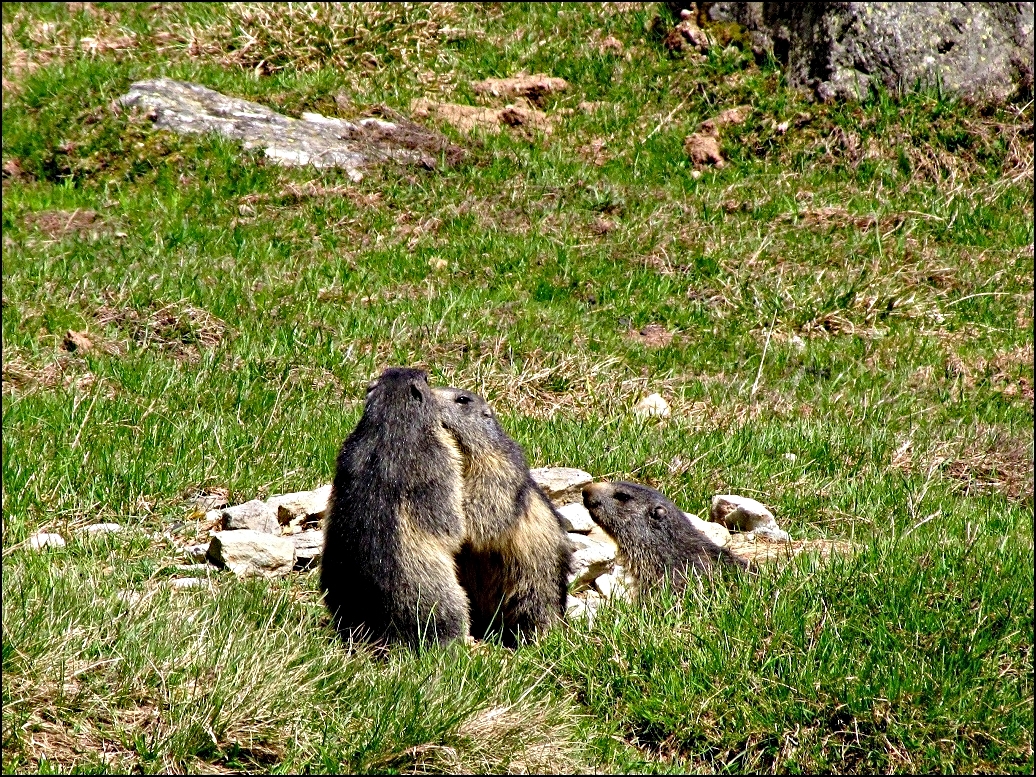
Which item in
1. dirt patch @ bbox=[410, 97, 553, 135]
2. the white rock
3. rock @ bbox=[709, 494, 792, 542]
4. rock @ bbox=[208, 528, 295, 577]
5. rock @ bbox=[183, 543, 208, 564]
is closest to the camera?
rock @ bbox=[208, 528, 295, 577]

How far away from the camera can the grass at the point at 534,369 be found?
4242mm

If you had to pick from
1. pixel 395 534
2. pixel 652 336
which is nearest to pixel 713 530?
pixel 395 534

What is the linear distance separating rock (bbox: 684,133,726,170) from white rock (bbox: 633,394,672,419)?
4706mm

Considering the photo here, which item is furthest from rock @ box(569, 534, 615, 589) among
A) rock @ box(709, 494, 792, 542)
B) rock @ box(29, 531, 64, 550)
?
rock @ box(29, 531, 64, 550)

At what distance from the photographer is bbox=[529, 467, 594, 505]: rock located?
7191 millimetres

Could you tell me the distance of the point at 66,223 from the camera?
35.5 feet

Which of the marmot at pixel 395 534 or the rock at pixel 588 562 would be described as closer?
the marmot at pixel 395 534

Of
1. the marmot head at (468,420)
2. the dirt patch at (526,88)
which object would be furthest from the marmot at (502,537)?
the dirt patch at (526,88)

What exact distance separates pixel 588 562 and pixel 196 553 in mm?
2268

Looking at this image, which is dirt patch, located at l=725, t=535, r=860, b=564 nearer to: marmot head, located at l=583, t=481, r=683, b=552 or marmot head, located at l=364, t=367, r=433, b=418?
marmot head, located at l=583, t=481, r=683, b=552

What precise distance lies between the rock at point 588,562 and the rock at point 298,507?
60.7 inches

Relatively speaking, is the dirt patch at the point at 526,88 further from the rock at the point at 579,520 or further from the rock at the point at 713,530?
the rock at the point at 713,530

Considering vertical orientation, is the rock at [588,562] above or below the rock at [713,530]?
below

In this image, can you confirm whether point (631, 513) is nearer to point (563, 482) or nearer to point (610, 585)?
point (610, 585)
